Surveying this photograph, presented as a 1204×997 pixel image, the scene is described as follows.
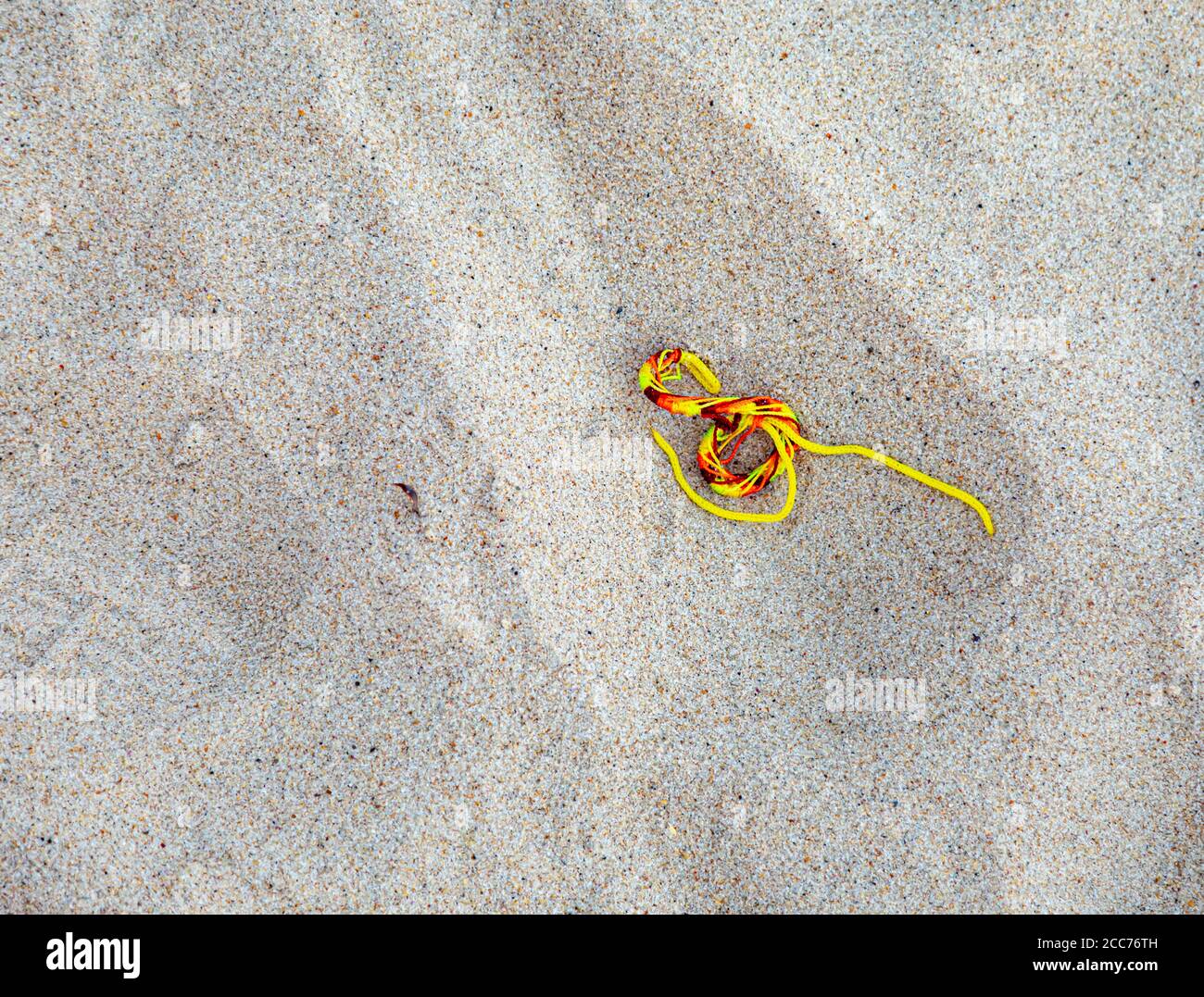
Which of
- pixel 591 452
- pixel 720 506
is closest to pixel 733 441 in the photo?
pixel 720 506

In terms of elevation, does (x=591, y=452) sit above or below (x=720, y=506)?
above

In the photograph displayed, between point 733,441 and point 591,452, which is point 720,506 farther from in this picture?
point 591,452

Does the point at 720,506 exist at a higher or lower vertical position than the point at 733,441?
lower


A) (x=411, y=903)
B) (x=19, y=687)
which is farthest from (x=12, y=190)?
(x=411, y=903)
